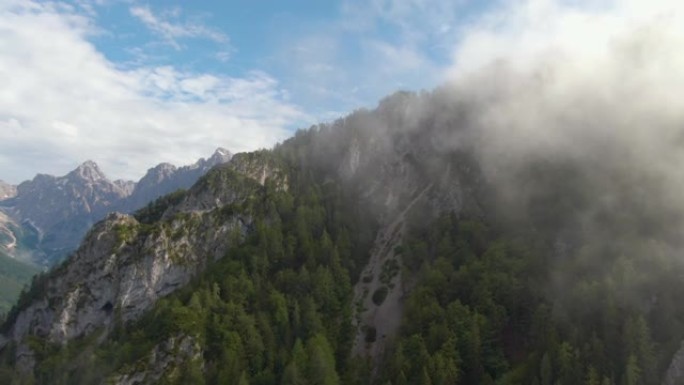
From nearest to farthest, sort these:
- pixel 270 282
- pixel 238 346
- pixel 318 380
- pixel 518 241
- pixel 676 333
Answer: pixel 676 333
pixel 318 380
pixel 238 346
pixel 518 241
pixel 270 282

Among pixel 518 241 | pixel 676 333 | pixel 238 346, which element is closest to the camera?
pixel 676 333

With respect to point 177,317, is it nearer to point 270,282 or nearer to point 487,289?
point 270,282

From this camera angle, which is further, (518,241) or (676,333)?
(518,241)

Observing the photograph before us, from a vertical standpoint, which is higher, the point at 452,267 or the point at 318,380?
the point at 452,267

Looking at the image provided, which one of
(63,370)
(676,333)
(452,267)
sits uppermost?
(452,267)

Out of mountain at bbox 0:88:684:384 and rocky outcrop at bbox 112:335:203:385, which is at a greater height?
mountain at bbox 0:88:684:384

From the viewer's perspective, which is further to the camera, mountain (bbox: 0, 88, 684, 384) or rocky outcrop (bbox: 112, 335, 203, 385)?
rocky outcrop (bbox: 112, 335, 203, 385)

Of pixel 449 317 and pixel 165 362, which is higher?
pixel 449 317

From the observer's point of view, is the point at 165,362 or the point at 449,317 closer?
the point at 449,317

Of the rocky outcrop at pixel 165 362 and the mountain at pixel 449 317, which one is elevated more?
the mountain at pixel 449 317

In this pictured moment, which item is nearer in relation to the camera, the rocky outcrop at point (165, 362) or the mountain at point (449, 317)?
the mountain at point (449, 317)

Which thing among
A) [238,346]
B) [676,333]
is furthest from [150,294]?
[676,333]
